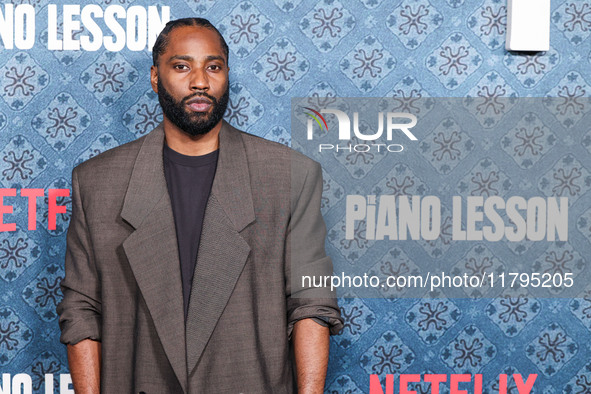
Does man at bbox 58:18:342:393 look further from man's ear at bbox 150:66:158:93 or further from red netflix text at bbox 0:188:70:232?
red netflix text at bbox 0:188:70:232

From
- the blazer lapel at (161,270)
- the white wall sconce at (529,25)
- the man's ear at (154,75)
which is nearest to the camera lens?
the blazer lapel at (161,270)

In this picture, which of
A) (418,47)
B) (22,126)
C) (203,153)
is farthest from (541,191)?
(22,126)

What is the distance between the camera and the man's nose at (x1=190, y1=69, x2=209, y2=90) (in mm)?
1816

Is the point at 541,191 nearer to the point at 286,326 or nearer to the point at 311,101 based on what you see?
the point at 311,101

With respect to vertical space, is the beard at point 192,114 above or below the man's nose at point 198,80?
below

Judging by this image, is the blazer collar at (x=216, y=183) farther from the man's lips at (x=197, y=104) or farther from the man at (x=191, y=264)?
the man's lips at (x=197, y=104)

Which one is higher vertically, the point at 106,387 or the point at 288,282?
the point at 288,282

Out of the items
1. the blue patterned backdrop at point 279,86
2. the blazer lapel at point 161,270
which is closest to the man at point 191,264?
the blazer lapel at point 161,270

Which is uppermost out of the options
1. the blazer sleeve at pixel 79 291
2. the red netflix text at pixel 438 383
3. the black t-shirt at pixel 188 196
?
the black t-shirt at pixel 188 196

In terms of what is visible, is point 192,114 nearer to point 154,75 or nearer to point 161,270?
point 154,75

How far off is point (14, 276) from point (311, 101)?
1.16 metres

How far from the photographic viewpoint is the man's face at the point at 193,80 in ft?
5.99

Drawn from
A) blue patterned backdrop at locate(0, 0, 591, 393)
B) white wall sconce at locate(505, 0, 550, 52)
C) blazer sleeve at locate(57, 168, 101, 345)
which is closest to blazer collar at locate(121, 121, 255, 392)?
blazer sleeve at locate(57, 168, 101, 345)

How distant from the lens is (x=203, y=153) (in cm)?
190
